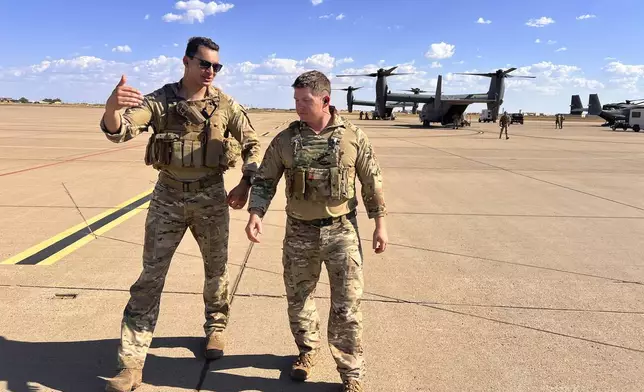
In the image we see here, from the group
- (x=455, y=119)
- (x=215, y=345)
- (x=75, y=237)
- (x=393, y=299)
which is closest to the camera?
(x=215, y=345)

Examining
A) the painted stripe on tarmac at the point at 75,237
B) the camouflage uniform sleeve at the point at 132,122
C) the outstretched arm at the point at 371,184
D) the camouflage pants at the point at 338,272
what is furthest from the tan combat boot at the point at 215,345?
the painted stripe on tarmac at the point at 75,237

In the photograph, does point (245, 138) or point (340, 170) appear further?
point (245, 138)

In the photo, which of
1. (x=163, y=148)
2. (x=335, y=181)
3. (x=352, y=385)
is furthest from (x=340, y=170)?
(x=352, y=385)

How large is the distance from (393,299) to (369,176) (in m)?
1.70

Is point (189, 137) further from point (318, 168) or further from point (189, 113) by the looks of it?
point (318, 168)

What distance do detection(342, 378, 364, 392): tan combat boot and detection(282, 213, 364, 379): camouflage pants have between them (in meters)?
0.03

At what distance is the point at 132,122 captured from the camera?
110 inches

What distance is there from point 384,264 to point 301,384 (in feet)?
7.83

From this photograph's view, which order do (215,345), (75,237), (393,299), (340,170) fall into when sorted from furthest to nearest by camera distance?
(75,237)
(393,299)
(215,345)
(340,170)

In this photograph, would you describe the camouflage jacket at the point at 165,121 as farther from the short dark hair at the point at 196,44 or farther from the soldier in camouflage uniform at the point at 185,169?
the short dark hair at the point at 196,44

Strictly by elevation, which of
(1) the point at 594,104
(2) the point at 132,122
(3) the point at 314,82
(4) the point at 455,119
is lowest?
(2) the point at 132,122

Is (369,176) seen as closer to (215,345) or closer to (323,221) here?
(323,221)

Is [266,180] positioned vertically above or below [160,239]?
above

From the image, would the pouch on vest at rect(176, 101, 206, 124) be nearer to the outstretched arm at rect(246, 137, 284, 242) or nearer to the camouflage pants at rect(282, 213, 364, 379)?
the outstretched arm at rect(246, 137, 284, 242)
